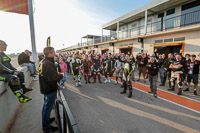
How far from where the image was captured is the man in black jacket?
2320mm

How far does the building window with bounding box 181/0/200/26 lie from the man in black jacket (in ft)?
43.5

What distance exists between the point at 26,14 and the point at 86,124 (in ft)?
28.3

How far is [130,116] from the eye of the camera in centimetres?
334

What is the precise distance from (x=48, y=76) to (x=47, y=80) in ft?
0.57

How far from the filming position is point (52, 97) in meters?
2.54

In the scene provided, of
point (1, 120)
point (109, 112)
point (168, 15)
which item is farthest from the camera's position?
point (168, 15)

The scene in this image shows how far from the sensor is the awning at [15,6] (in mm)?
6496

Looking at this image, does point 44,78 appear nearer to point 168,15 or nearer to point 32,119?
point 32,119

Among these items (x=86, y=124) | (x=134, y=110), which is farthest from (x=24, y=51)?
(x=134, y=110)

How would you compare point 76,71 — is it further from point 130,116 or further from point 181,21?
point 181,21

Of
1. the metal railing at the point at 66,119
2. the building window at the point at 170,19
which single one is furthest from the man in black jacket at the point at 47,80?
the building window at the point at 170,19

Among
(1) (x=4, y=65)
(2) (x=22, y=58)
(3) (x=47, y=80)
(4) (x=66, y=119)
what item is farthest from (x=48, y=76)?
(2) (x=22, y=58)

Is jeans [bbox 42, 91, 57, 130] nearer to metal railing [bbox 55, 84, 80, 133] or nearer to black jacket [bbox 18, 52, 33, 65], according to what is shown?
metal railing [bbox 55, 84, 80, 133]

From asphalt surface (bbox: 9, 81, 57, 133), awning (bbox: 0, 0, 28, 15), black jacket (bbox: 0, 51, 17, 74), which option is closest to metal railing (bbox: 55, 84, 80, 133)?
asphalt surface (bbox: 9, 81, 57, 133)
